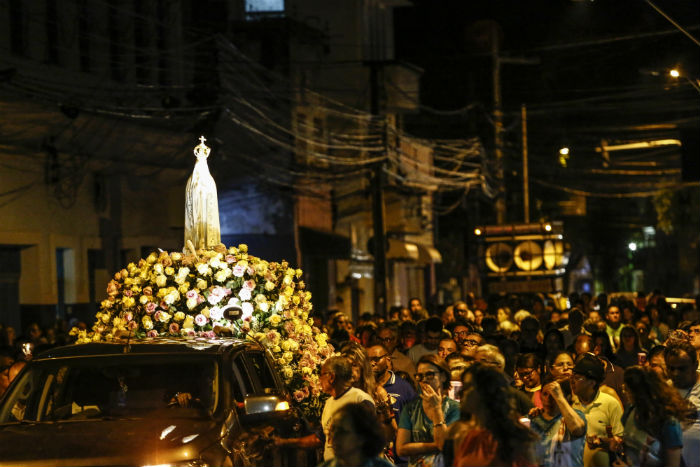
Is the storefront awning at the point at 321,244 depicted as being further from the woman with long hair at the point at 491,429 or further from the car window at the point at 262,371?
the woman with long hair at the point at 491,429

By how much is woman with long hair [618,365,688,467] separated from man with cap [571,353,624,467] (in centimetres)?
71

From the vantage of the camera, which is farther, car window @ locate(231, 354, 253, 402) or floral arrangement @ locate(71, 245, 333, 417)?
floral arrangement @ locate(71, 245, 333, 417)

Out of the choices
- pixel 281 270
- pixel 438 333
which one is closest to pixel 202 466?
pixel 281 270

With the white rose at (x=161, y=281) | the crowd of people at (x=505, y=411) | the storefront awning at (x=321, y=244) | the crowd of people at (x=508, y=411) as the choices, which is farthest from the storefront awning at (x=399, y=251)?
the white rose at (x=161, y=281)

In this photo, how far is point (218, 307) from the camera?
1225cm

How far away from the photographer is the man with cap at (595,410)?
27.7ft

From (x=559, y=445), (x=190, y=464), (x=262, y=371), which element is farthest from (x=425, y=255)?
(x=190, y=464)

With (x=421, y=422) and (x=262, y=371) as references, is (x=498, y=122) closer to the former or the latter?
(x=262, y=371)

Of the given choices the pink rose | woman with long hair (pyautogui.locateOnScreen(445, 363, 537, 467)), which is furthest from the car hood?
the pink rose

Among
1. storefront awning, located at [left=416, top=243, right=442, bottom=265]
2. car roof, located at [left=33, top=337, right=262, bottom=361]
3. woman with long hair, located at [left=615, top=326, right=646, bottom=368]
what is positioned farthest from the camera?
storefront awning, located at [left=416, top=243, right=442, bottom=265]

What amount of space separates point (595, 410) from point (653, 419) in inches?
47.2

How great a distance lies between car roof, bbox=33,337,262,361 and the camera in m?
9.06

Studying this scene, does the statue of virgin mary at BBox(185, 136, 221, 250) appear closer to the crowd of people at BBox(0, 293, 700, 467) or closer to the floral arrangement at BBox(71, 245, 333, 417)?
the floral arrangement at BBox(71, 245, 333, 417)

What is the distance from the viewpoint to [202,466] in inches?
307
